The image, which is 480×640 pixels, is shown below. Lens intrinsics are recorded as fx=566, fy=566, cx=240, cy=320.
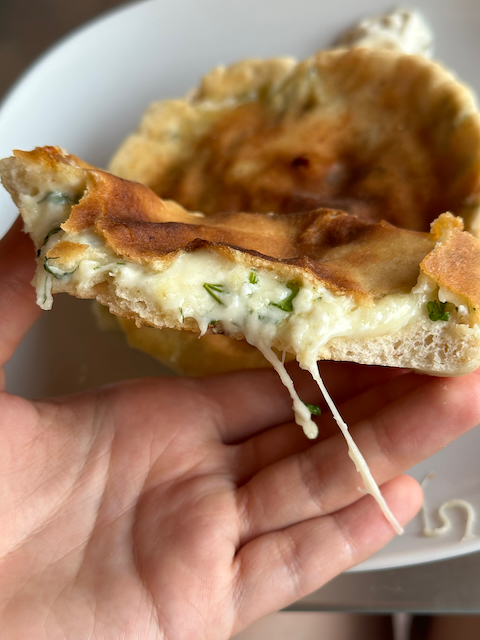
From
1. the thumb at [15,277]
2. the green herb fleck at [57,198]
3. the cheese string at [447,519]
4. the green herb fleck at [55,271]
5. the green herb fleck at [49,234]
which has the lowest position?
the cheese string at [447,519]

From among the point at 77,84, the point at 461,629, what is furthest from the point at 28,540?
the point at 77,84

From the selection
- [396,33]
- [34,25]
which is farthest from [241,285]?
[34,25]

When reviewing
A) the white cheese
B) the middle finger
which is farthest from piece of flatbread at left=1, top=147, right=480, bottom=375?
the white cheese

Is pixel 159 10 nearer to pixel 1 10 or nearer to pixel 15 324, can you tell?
pixel 1 10

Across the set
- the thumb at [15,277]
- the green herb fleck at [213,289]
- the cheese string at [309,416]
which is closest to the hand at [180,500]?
the thumb at [15,277]

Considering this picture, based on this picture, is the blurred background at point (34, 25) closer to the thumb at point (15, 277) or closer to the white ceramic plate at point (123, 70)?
the white ceramic plate at point (123, 70)

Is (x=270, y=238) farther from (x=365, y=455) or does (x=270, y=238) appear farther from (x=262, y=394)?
(x=365, y=455)

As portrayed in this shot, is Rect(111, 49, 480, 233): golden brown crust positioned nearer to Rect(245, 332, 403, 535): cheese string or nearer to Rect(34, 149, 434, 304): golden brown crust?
Rect(34, 149, 434, 304): golden brown crust
